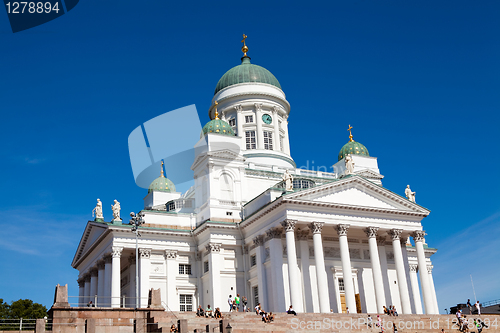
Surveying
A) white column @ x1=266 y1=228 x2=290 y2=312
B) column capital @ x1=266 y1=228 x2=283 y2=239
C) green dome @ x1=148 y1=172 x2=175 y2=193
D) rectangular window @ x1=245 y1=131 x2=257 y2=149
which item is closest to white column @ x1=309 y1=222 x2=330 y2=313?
column capital @ x1=266 y1=228 x2=283 y2=239

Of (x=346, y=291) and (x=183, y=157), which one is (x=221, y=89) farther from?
(x=346, y=291)

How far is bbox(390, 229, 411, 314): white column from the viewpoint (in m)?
45.1

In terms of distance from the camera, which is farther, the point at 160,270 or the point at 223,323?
the point at 160,270

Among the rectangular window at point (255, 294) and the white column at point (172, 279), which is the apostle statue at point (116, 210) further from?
the rectangular window at point (255, 294)

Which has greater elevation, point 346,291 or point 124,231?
point 124,231

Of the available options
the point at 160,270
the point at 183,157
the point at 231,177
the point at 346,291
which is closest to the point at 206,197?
the point at 231,177

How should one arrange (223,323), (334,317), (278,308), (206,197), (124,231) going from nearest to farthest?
(223,323)
(334,317)
(278,308)
(124,231)
(206,197)

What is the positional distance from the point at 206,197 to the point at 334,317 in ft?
63.3

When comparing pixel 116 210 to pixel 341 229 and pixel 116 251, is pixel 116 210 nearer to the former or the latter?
pixel 116 251

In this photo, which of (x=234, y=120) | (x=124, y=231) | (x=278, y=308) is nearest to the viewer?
(x=278, y=308)

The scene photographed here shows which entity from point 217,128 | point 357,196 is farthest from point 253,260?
point 217,128

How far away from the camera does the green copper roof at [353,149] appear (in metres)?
60.5

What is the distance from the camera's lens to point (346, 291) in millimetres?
42750

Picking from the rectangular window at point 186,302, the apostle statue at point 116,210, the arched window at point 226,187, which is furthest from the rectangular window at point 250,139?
the rectangular window at point 186,302
